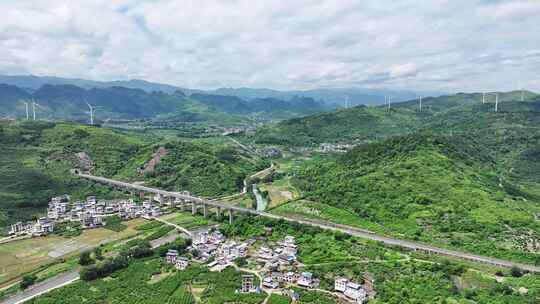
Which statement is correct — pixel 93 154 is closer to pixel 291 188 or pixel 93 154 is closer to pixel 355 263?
pixel 291 188

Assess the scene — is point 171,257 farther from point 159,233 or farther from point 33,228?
point 33,228

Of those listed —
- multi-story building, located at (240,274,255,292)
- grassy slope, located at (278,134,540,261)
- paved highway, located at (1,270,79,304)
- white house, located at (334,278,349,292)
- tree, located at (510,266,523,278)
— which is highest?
grassy slope, located at (278,134,540,261)

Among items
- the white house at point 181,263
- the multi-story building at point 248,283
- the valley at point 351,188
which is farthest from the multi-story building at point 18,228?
the multi-story building at point 248,283

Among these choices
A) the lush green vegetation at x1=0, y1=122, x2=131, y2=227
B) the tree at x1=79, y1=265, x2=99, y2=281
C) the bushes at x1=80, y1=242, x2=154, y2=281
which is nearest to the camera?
the tree at x1=79, y1=265, x2=99, y2=281

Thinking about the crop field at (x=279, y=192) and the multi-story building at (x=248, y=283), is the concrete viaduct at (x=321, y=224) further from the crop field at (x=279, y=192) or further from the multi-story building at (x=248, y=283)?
the multi-story building at (x=248, y=283)

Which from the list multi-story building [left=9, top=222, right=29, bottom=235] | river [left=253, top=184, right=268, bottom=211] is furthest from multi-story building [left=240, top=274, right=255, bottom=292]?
multi-story building [left=9, top=222, right=29, bottom=235]

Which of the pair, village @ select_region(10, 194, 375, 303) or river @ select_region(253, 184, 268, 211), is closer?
village @ select_region(10, 194, 375, 303)

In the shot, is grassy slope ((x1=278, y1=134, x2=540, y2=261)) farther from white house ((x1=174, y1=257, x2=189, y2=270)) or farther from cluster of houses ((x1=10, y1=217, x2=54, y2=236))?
cluster of houses ((x1=10, y1=217, x2=54, y2=236))
